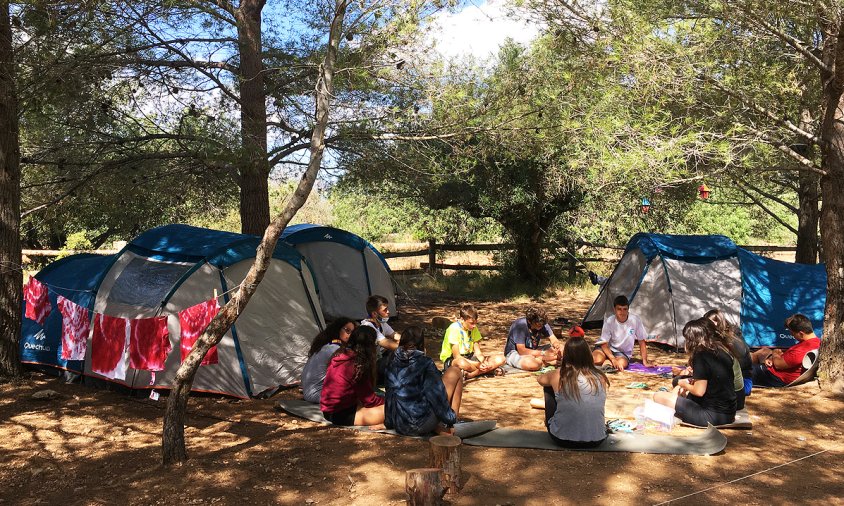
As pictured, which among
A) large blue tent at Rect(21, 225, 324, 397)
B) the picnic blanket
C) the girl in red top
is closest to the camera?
the girl in red top

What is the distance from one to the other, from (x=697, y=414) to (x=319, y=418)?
318 cm

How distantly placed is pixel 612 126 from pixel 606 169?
43cm

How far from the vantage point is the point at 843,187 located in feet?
21.7

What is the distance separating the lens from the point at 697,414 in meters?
5.59

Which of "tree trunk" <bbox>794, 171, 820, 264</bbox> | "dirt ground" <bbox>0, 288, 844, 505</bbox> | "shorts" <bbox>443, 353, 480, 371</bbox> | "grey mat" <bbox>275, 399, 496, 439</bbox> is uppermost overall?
"tree trunk" <bbox>794, 171, 820, 264</bbox>

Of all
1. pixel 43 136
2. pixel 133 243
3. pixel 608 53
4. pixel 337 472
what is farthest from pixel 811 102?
pixel 43 136

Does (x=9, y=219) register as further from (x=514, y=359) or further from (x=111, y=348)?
(x=514, y=359)

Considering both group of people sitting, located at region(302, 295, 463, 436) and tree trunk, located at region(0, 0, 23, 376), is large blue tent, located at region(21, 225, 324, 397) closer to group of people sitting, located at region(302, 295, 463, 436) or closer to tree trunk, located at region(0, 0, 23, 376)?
tree trunk, located at region(0, 0, 23, 376)

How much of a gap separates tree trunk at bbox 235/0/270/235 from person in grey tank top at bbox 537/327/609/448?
14.9 ft

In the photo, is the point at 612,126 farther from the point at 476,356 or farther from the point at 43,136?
the point at 43,136

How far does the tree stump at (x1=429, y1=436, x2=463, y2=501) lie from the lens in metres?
4.26

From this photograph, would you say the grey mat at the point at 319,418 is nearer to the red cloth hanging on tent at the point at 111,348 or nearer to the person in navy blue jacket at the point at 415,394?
the person in navy blue jacket at the point at 415,394

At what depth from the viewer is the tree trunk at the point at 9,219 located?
6.85 metres

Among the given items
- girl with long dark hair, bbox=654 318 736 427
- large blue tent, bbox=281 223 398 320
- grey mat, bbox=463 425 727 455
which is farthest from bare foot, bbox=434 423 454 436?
large blue tent, bbox=281 223 398 320
